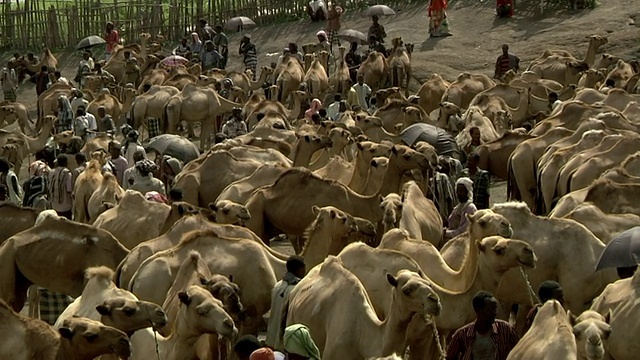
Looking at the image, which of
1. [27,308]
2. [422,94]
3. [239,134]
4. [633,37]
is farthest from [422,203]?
[633,37]

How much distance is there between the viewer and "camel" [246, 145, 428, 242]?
13.8m

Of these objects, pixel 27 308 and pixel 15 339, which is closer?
pixel 15 339

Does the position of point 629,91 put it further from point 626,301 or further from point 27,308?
point 626,301

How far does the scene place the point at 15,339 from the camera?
8969 mm

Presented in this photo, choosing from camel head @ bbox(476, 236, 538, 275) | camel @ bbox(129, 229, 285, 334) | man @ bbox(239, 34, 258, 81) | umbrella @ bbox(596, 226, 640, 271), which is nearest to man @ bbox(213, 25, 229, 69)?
man @ bbox(239, 34, 258, 81)

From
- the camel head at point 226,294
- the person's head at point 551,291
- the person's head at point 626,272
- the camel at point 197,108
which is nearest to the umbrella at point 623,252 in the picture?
the person's head at point 626,272

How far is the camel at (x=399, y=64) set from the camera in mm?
26172

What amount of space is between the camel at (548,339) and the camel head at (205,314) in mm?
1883

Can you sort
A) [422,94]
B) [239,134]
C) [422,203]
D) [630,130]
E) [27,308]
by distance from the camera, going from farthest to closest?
1. [422,94]
2. [239,134]
3. [630,130]
4. [27,308]
5. [422,203]

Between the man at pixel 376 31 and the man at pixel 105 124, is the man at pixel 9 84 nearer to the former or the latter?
the man at pixel 105 124

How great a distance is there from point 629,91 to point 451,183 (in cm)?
783

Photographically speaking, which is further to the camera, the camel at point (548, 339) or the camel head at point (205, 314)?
the camel head at point (205, 314)

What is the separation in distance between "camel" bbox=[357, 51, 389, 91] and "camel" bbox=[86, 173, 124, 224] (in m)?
11.4

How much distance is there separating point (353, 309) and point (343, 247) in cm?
233
